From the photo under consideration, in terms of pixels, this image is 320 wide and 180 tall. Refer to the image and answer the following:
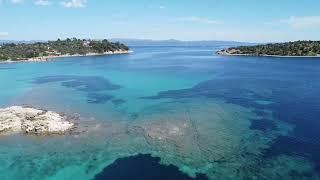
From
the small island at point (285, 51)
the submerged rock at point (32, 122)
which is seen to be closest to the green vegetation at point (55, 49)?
the small island at point (285, 51)

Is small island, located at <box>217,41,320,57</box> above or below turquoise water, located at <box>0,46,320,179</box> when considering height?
above

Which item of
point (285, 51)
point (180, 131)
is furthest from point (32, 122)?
point (285, 51)

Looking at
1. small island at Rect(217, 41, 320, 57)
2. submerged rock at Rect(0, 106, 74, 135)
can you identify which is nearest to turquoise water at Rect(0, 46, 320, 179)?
submerged rock at Rect(0, 106, 74, 135)

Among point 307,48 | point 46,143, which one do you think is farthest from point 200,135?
point 307,48

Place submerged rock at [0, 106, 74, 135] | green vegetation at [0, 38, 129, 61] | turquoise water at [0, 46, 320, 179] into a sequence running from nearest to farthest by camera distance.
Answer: turquoise water at [0, 46, 320, 179] < submerged rock at [0, 106, 74, 135] < green vegetation at [0, 38, 129, 61]

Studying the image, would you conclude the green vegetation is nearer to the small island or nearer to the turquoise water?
the small island

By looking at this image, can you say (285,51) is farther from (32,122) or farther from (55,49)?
(32,122)
